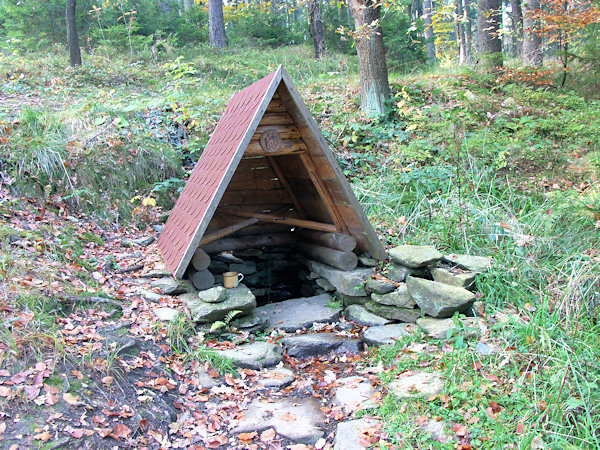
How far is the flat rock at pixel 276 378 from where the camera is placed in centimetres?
363

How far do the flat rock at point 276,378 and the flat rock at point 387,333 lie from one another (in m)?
0.79

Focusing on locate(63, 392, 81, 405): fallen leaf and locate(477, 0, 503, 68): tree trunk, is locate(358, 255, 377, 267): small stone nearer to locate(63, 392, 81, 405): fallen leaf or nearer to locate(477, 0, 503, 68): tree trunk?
locate(63, 392, 81, 405): fallen leaf

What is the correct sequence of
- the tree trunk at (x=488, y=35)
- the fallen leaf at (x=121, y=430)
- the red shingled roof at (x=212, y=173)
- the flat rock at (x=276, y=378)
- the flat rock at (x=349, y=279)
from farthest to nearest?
the tree trunk at (x=488, y=35)
the flat rock at (x=349, y=279)
the red shingled roof at (x=212, y=173)
the flat rock at (x=276, y=378)
the fallen leaf at (x=121, y=430)

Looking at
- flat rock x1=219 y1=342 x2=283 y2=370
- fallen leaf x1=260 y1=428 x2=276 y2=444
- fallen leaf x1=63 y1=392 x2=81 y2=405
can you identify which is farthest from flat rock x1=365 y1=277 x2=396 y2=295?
fallen leaf x1=63 y1=392 x2=81 y2=405

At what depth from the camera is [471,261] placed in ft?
14.5

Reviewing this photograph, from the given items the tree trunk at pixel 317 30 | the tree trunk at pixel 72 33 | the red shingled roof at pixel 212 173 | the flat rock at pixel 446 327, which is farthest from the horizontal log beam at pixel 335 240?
the tree trunk at pixel 317 30

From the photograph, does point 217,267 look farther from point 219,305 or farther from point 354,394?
point 354,394

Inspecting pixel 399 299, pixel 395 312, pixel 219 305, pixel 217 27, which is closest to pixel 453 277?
pixel 399 299

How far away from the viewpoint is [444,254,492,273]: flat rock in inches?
168

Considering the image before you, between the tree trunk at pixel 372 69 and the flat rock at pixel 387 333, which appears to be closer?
the flat rock at pixel 387 333

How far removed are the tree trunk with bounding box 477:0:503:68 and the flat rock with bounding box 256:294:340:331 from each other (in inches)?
295

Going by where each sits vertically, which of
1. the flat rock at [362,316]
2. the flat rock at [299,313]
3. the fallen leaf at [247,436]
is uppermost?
the fallen leaf at [247,436]

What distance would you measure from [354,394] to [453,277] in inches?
59.4

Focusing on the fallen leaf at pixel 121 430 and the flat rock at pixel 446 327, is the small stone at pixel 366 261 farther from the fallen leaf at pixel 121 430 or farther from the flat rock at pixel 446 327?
the fallen leaf at pixel 121 430
